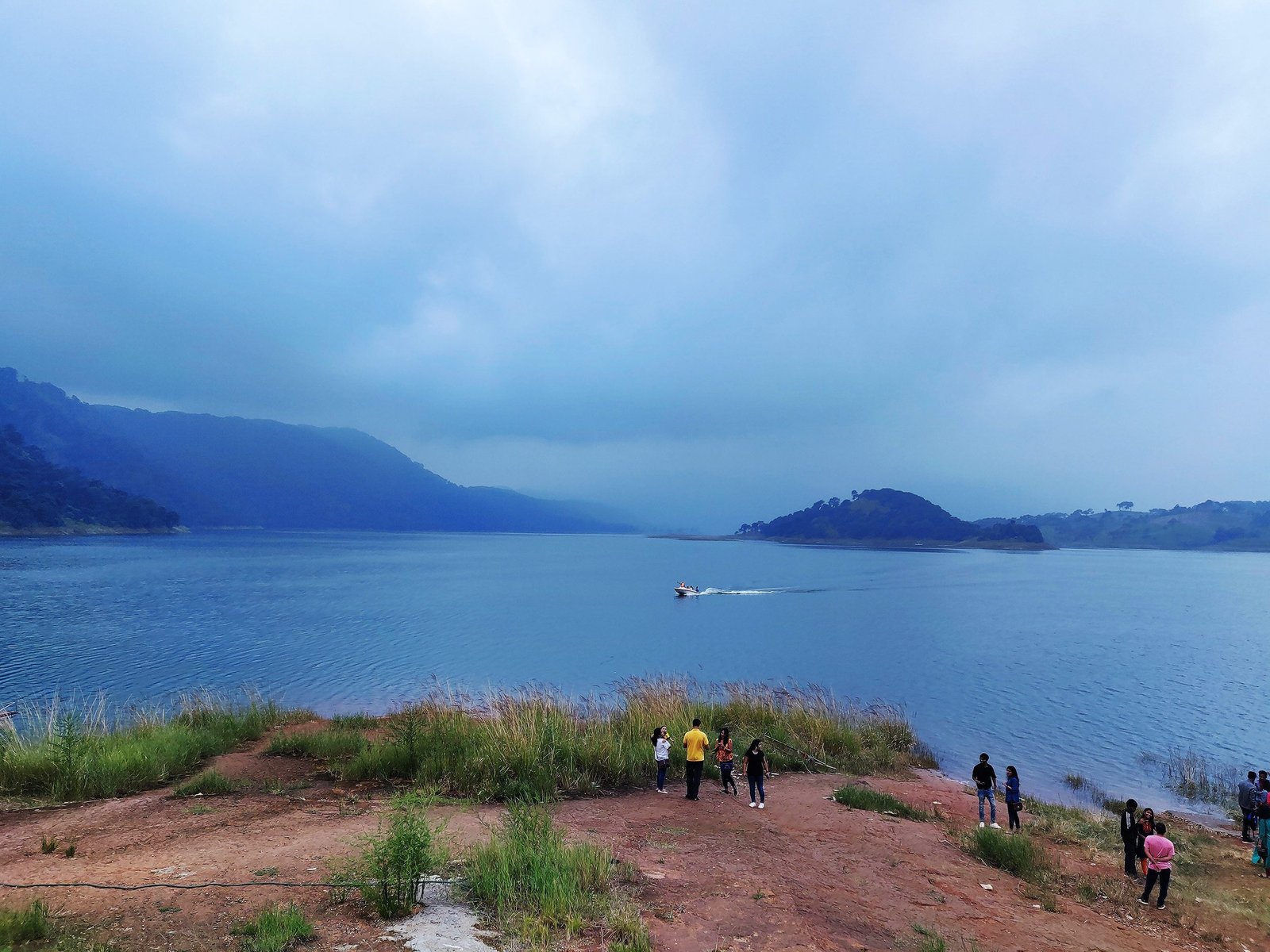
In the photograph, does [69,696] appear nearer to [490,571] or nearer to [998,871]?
[998,871]

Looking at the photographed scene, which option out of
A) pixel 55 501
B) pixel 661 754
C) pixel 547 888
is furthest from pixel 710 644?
pixel 55 501

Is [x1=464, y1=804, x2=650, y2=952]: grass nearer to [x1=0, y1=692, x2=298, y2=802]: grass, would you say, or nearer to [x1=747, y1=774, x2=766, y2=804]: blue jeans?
[x1=747, y1=774, x2=766, y2=804]: blue jeans

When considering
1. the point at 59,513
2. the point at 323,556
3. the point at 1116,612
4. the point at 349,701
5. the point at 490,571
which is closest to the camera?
the point at 349,701

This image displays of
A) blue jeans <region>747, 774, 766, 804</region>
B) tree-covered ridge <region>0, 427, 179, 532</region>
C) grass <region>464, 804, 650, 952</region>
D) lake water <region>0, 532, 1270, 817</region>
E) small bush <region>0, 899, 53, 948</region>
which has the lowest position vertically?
lake water <region>0, 532, 1270, 817</region>

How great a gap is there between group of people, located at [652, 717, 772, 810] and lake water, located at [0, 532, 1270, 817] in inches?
456

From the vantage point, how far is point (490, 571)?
10275 cm

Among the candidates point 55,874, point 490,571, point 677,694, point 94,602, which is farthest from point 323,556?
point 55,874

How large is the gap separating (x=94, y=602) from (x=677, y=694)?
174 feet

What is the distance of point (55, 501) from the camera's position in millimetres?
155000

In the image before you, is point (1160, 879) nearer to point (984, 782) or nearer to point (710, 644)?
point (984, 782)

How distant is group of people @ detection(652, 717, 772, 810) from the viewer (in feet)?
47.1

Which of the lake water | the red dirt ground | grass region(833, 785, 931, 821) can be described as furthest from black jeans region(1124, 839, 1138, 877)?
the lake water

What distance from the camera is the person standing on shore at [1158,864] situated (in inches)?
445

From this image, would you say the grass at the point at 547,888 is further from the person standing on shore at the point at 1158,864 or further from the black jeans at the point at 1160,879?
the black jeans at the point at 1160,879
